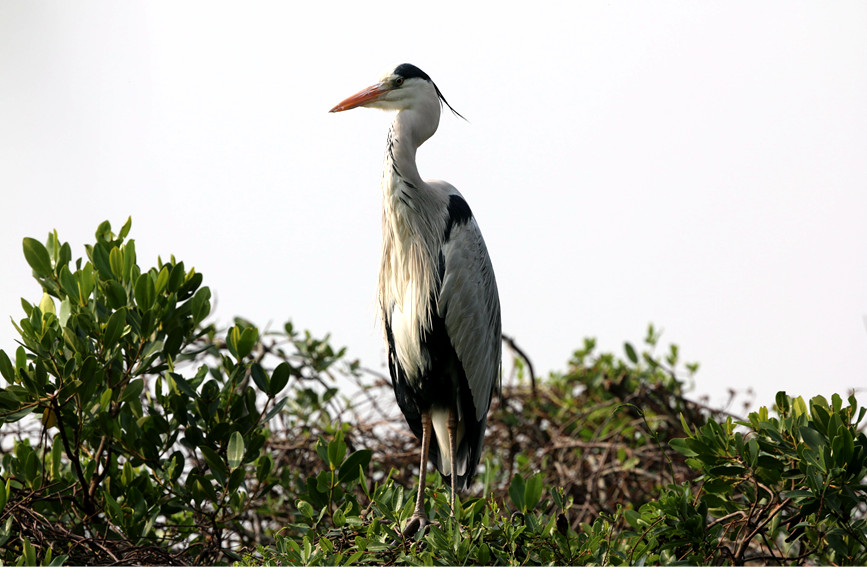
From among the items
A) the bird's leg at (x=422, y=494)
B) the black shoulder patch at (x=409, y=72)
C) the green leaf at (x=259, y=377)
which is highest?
the black shoulder patch at (x=409, y=72)

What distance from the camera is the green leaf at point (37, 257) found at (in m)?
2.83

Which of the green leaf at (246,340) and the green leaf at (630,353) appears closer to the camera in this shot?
the green leaf at (246,340)

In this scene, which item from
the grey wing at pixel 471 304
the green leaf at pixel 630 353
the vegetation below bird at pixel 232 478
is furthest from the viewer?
the green leaf at pixel 630 353

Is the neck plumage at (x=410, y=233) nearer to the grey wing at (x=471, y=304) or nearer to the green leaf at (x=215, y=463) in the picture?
the grey wing at (x=471, y=304)

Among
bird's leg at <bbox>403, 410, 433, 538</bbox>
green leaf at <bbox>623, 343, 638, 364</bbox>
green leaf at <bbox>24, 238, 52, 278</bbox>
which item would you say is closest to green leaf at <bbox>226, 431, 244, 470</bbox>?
bird's leg at <bbox>403, 410, 433, 538</bbox>

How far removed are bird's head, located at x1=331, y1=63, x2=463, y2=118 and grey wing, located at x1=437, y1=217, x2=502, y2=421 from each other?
1.66 feet

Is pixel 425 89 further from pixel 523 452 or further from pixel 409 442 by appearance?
pixel 523 452

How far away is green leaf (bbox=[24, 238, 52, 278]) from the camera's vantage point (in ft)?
9.28

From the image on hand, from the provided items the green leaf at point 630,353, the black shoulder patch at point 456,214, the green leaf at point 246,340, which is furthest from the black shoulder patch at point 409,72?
the green leaf at point 630,353

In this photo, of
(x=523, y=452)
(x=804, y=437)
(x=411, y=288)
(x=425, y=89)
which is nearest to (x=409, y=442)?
(x=523, y=452)

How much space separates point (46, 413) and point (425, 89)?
178 cm

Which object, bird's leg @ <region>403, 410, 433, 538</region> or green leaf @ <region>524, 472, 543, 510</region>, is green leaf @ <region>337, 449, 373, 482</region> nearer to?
bird's leg @ <region>403, 410, 433, 538</region>

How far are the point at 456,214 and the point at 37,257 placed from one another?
4.98ft

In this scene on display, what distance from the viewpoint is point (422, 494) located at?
299 cm
